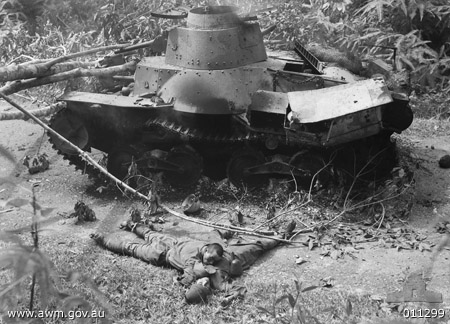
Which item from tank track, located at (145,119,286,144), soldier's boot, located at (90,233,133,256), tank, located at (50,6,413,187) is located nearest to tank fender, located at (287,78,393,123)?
tank, located at (50,6,413,187)

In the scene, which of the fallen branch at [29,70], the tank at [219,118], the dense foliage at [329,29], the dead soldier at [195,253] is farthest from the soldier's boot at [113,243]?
the dense foliage at [329,29]

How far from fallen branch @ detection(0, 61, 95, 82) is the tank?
0.45 m

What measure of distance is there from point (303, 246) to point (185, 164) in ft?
6.93

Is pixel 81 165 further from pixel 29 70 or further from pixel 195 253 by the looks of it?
pixel 195 253

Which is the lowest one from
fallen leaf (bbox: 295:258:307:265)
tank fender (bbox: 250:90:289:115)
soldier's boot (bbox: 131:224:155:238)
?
soldier's boot (bbox: 131:224:155:238)

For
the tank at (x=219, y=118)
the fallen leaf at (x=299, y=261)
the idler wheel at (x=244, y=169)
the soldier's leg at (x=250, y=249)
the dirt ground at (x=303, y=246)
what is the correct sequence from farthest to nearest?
the idler wheel at (x=244, y=169) < the tank at (x=219, y=118) < the fallen leaf at (x=299, y=261) < the soldier's leg at (x=250, y=249) < the dirt ground at (x=303, y=246)

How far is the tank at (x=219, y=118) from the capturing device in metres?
7.62

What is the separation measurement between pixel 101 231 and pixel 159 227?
68 cm

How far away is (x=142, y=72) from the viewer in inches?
335

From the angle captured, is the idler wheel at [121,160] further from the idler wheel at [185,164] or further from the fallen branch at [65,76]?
the fallen branch at [65,76]

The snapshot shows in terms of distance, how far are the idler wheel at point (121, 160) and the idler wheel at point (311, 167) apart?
210cm

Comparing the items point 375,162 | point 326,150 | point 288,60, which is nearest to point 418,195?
point 375,162

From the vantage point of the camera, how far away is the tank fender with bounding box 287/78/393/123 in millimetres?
6969

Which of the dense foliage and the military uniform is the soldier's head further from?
the dense foliage
